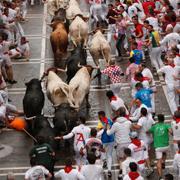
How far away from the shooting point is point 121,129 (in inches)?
780

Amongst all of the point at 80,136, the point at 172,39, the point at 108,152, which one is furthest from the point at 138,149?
the point at 172,39

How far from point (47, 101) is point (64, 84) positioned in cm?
291

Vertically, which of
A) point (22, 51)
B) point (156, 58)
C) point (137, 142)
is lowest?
point (137, 142)

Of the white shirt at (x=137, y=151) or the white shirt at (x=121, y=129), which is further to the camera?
the white shirt at (x=121, y=129)

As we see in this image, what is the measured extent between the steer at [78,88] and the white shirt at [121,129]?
3335 mm

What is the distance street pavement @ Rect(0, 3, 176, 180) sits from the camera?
71.6 ft

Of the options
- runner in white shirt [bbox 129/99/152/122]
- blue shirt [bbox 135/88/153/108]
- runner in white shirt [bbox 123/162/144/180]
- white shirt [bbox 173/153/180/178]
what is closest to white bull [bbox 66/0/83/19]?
blue shirt [bbox 135/88/153/108]

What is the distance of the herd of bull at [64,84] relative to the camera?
2180cm

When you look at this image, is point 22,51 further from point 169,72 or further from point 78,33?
point 169,72

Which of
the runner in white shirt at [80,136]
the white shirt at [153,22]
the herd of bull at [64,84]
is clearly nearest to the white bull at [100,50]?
the herd of bull at [64,84]

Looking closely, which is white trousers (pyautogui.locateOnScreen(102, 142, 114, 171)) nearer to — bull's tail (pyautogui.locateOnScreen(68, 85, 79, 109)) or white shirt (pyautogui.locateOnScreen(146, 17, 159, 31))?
bull's tail (pyautogui.locateOnScreen(68, 85, 79, 109))

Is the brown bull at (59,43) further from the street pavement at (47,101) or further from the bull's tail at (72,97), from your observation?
the bull's tail at (72,97)

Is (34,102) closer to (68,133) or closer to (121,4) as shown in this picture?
(68,133)

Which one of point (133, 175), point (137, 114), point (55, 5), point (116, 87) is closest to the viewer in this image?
point (133, 175)
